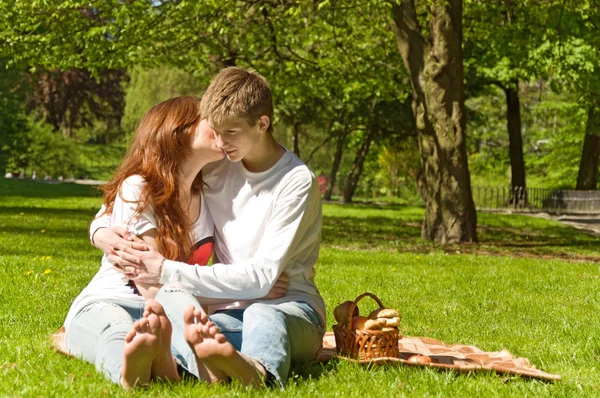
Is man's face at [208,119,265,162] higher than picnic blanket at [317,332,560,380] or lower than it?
higher

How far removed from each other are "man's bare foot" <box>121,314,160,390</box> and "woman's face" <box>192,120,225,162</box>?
3.97 ft

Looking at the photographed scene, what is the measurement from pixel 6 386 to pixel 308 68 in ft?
60.7

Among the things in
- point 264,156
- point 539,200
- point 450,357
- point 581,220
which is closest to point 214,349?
point 264,156

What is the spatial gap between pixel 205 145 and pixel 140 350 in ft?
4.33

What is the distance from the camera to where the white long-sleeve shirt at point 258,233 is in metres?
4.56

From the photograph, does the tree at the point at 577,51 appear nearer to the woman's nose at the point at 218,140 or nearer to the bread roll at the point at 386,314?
the bread roll at the point at 386,314

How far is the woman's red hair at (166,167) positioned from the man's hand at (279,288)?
52 centimetres

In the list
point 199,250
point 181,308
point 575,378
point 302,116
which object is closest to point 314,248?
point 199,250

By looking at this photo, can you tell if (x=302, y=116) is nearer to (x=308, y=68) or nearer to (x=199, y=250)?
(x=308, y=68)

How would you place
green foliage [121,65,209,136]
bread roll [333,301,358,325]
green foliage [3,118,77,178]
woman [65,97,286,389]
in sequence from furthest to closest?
green foliage [121,65,209,136]
green foliage [3,118,77,178]
bread roll [333,301,358,325]
woman [65,97,286,389]

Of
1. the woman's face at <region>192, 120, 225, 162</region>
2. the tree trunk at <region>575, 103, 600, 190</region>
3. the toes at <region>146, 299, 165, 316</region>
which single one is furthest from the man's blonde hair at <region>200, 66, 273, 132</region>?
the tree trunk at <region>575, 103, 600, 190</region>

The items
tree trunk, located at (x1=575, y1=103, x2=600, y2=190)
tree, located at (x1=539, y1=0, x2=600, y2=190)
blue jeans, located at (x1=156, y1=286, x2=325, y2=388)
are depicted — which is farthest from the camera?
tree trunk, located at (x1=575, y1=103, x2=600, y2=190)

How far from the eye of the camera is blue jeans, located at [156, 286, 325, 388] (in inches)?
171

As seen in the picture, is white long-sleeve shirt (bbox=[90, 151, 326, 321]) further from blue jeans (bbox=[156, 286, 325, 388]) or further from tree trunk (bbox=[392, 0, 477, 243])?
tree trunk (bbox=[392, 0, 477, 243])
